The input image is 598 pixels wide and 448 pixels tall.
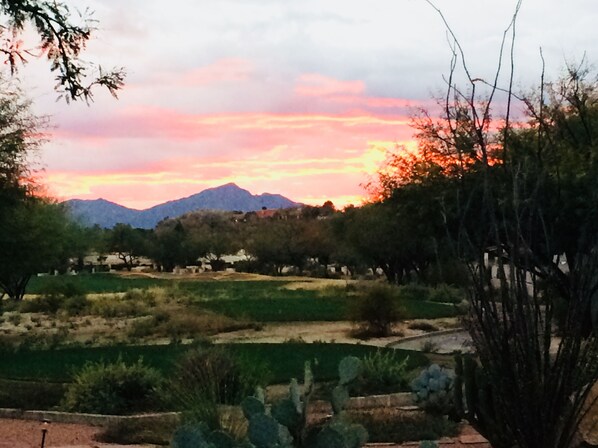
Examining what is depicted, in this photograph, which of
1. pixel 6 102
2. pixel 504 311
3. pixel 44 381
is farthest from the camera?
pixel 6 102

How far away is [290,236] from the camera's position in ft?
286

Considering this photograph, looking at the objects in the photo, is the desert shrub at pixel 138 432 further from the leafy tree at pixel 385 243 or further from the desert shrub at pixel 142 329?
the leafy tree at pixel 385 243

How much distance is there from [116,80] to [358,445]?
13.0 metres

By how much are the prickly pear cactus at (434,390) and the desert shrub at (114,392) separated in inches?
163

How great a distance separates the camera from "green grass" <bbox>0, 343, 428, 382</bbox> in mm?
18016

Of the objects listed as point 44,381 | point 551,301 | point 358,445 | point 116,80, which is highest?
point 116,80

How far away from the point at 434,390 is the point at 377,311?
1625cm

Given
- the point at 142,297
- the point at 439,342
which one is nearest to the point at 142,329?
the point at 439,342

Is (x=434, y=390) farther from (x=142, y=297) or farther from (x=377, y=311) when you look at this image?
(x=142, y=297)

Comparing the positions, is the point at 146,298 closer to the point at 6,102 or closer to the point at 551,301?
the point at 6,102

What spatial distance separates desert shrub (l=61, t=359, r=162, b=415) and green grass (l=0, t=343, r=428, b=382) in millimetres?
2627

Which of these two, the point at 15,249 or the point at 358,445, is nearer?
the point at 358,445

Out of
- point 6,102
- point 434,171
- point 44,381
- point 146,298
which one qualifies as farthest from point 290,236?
point 44,381

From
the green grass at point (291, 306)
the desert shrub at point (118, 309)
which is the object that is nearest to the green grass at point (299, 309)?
the green grass at point (291, 306)
